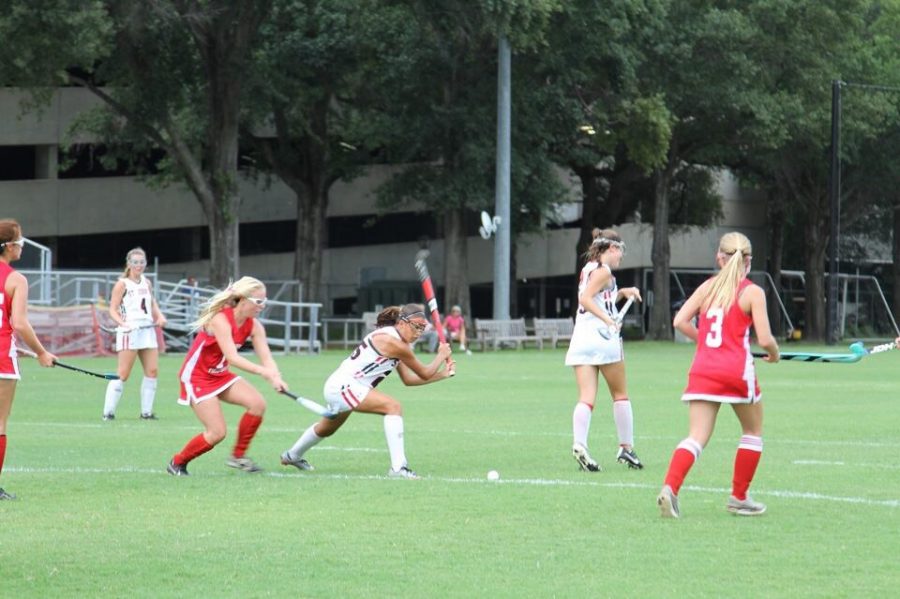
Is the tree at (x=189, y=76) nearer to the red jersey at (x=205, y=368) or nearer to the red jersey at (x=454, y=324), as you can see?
the red jersey at (x=454, y=324)

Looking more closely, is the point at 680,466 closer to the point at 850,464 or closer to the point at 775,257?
the point at 850,464

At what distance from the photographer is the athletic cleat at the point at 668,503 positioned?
34.8ft

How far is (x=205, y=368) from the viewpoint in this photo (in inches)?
533

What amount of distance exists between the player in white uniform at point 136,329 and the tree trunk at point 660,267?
1601 inches

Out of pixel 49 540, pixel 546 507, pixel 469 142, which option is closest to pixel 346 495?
pixel 546 507

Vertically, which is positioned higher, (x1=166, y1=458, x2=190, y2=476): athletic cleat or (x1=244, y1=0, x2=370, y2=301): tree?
(x1=244, y1=0, x2=370, y2=301): tree

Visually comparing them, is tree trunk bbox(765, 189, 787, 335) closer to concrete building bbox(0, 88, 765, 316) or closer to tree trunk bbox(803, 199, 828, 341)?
tree trunk bbox(803, 199, 828, 341)

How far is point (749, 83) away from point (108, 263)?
25.4 meters

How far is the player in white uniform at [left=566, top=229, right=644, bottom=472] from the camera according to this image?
45.9 feet

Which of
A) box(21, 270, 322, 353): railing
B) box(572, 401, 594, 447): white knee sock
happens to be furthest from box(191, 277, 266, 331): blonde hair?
box(21, 270, 322, 353): railing

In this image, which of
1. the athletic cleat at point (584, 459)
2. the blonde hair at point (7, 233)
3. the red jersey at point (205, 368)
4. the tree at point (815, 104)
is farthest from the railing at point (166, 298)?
the blonde hair at point (7, 233)

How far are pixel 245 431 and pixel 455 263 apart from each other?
129 feet

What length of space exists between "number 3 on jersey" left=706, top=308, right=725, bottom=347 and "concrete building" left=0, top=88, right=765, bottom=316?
4447cm

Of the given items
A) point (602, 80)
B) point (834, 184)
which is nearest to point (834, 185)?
point (834, 184)
